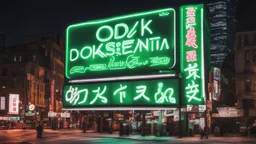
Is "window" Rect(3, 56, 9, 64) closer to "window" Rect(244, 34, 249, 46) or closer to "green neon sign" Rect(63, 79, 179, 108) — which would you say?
"window" Rect(244, 34, 249, 46)

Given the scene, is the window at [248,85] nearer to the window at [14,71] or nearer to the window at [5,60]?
the window at [14,71]

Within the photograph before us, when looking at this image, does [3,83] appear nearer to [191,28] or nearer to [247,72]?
[247,72]

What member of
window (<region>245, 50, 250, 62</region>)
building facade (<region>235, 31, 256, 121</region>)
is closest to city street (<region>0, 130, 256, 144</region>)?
building facade (<region>235, 31, 256, 121</region>)

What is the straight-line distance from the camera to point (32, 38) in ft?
445

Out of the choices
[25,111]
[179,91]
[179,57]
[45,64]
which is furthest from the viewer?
[45,64]

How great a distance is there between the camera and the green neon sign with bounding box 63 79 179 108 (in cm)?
3734

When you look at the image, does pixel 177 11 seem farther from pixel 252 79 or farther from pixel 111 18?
pixel 252 79

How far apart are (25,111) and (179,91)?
6649 cm

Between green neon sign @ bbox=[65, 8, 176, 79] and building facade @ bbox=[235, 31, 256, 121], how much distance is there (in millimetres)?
37318

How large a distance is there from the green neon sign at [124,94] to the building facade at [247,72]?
37.4m

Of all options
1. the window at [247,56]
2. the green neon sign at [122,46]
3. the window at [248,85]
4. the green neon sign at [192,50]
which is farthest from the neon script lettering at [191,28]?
the window at [247,56]

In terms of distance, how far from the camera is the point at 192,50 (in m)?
39.9

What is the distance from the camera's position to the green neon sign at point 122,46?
1519 inches

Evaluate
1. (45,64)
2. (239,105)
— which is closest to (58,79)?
(45,64)
